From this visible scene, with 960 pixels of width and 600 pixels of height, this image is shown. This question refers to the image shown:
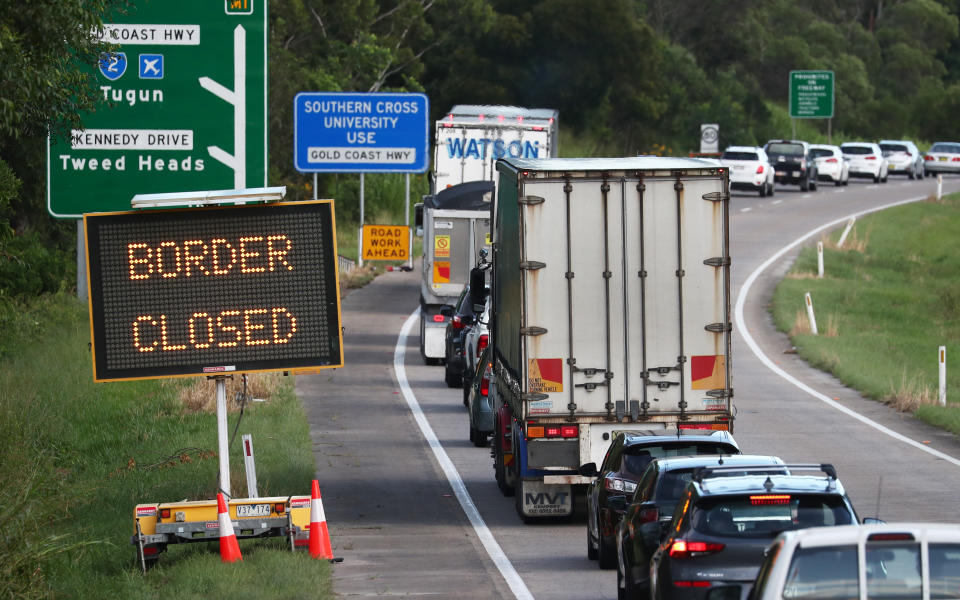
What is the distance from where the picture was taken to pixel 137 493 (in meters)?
17.9

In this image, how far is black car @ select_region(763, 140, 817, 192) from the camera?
70562 mm

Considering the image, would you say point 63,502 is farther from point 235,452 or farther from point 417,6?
point 417,6

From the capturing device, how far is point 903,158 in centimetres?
8050

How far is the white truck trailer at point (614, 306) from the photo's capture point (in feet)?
54.0

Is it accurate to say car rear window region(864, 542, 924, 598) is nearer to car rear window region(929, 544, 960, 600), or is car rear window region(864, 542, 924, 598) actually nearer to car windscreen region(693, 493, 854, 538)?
car rear window region(929, 544, 960, 600)

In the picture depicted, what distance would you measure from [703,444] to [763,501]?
3.96 meters

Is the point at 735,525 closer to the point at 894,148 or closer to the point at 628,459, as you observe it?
the point at 628,459

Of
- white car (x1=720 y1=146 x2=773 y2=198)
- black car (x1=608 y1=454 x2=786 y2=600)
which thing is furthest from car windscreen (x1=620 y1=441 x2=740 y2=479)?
white car (x1=720 y1=146 x2=773 y2=198)

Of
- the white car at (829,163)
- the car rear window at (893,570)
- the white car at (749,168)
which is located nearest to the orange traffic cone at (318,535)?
the car rear window at (893,570)

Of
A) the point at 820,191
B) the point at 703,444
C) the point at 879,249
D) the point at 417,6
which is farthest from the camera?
the point at 820,191

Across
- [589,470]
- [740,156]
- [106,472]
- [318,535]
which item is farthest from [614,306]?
[740,156]

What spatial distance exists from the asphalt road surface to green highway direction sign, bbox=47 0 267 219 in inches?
156

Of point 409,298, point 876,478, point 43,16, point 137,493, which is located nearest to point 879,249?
point 409,298

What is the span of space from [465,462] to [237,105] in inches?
252
